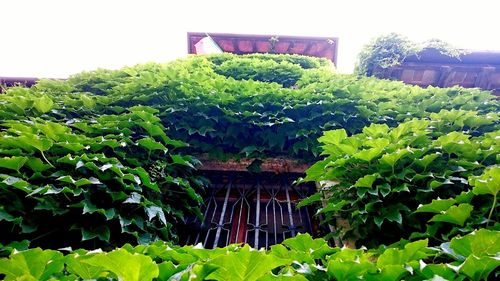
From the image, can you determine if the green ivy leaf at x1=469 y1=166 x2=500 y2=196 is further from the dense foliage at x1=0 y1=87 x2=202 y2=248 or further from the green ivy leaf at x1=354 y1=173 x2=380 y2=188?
the dense foliage at x1=0 y1=87 x2=202 y2=248

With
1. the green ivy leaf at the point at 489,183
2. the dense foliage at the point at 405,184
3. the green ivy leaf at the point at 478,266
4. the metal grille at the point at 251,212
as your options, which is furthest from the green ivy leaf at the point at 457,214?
the metal grille at the point at 251,212

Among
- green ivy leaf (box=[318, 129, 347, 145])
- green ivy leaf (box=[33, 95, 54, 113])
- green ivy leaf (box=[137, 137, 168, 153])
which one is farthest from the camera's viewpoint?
green ivy leaf (box=[33, 95, 54, 113])

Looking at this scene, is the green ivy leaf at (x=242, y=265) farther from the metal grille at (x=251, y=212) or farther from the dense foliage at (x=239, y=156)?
the metal grille at (x=251, y=212)

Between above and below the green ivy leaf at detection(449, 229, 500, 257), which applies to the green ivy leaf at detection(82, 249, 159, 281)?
above

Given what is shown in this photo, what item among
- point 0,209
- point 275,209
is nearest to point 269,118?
point 275,209

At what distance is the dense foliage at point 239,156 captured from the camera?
45.1 inches

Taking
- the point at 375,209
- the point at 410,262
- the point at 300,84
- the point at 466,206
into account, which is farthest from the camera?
the point at 300,84

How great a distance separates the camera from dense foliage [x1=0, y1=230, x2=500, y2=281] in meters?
0.96

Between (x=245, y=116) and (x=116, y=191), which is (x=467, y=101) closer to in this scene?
(x=245, y=116)

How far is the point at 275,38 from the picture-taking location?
9344 millimetres

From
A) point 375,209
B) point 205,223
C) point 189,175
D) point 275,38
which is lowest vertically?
point 205,223

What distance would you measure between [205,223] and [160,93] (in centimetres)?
144

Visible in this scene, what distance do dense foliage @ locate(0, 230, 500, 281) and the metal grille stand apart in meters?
1.30

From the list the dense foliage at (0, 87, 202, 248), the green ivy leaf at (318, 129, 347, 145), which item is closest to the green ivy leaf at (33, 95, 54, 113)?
the dense foliage at (0, 87, 202, 248)
